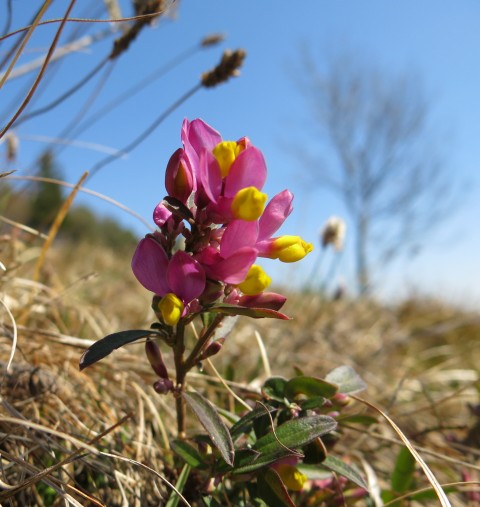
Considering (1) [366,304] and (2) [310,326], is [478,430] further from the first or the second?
(1) [366,304]

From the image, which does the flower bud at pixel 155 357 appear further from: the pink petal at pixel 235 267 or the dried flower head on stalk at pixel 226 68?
the dried flower head on stalk at pixel 226 68

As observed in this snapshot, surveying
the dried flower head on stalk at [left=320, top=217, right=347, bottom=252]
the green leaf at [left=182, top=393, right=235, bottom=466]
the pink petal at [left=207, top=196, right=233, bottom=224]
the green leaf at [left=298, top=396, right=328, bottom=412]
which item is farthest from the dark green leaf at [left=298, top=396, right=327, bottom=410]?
the dried flower head on stalk at [left=320, top=217, right=347, bottom=252]

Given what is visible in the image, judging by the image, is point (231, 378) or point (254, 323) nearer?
point (231, 378)

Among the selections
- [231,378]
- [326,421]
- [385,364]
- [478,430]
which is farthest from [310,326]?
[326,421]

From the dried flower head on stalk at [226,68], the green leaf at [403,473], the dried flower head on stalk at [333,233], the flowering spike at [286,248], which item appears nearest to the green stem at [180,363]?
the flowering spike at [286,248]

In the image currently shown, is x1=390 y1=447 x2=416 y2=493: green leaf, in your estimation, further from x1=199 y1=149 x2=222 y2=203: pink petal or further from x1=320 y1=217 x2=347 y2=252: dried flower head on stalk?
x1=320 y1=217 x2=347 y2=252: dried flower head on stalk

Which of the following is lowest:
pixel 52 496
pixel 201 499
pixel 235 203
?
pixel 52 496
